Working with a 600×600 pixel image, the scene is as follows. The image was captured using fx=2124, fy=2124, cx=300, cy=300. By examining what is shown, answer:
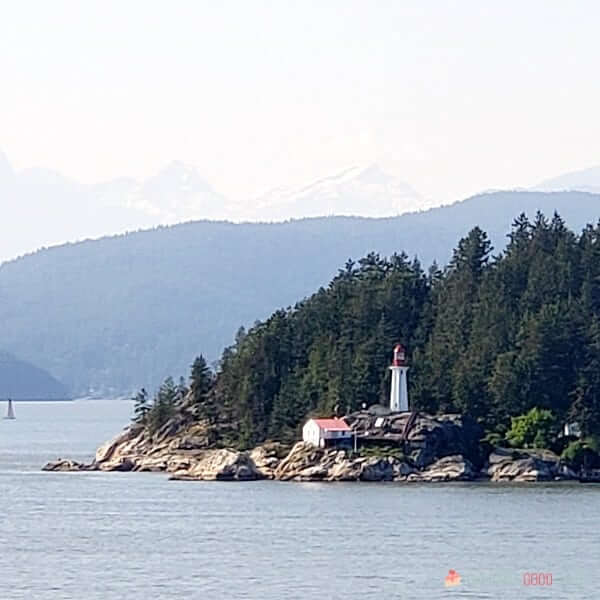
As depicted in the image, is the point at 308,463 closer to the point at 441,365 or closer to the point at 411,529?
the point at 441,365

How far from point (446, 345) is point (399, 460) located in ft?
36.4

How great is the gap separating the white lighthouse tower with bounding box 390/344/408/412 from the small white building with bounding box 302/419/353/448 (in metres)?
3.05

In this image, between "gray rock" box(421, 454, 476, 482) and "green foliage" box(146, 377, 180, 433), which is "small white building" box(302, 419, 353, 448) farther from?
"green foliage" box(146, 377, 180, 433)

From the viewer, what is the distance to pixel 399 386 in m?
99.5

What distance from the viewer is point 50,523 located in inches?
3063

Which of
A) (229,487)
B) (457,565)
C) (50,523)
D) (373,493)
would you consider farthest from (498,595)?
(229,487)

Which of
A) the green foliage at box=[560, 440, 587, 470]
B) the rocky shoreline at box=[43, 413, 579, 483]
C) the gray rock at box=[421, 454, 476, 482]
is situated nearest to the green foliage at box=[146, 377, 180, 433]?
the rocky shoreline at box=[43, 413, 579, 483]

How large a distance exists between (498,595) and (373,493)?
1275 inches

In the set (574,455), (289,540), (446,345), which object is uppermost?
(446,345)

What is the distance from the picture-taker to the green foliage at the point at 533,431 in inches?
3765

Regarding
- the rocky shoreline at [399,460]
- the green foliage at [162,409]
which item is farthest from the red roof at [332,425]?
the green foliage at [162,409]

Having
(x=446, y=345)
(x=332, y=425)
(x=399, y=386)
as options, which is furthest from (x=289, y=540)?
(x=446, y=345)

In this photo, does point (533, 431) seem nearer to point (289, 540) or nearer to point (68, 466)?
point (68, 466)

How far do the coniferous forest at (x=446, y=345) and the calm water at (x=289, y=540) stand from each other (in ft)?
28.8
